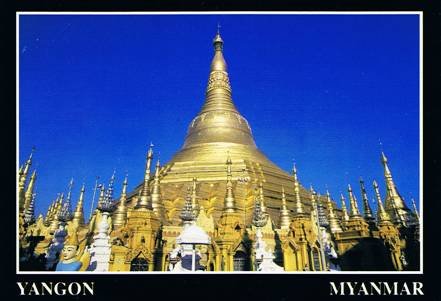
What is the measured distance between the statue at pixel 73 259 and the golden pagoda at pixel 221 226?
19.0 inches

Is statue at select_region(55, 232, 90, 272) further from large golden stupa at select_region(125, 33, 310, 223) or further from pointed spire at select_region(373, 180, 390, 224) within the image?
pointed spire at select_region(373, 180, 390, 224)

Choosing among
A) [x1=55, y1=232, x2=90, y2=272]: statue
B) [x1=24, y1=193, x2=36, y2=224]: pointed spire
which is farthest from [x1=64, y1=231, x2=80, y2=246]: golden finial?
[x1=24, y1=193, x2=36, y2=224]: pointed spire

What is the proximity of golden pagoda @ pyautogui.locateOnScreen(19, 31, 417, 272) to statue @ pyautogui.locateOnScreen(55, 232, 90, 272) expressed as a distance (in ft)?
1.59

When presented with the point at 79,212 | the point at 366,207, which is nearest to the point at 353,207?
the point at 366,207

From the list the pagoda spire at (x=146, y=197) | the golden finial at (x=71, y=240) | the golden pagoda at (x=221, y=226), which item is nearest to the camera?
the golden pagoda at (x=221, y=226)

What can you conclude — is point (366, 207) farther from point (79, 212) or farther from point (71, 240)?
point (79, 212)

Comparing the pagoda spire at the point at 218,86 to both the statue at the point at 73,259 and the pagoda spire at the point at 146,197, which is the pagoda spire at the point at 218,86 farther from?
the statue at the point at 73,259

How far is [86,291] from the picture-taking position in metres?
7.71

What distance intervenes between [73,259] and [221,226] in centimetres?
478

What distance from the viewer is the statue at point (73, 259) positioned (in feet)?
35.8

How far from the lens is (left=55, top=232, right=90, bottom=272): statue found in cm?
1091

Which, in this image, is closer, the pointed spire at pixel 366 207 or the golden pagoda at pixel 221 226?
the golden pagoda at pixel 221 226

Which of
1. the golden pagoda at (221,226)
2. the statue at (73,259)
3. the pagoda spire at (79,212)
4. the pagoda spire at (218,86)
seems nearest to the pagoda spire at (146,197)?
the golden pagoda at (221,226)
